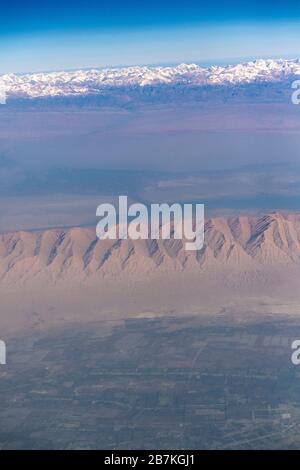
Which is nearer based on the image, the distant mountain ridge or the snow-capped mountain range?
the distant mountain ridge

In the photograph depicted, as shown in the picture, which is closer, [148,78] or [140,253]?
[140,253]

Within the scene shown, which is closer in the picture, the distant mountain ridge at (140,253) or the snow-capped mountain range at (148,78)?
the distant mountain ridge at (140,253)

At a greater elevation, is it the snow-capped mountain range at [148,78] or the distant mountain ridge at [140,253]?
the snow-capped mountain range at [148,78]

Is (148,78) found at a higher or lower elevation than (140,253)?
higher
